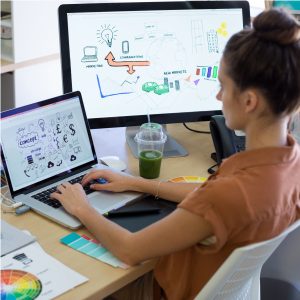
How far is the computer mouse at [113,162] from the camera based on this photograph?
5.19ft

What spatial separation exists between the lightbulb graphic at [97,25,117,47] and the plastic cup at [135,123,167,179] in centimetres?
30

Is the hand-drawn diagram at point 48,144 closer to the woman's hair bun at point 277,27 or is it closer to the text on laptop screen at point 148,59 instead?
the text on laptop screen at point 148,59

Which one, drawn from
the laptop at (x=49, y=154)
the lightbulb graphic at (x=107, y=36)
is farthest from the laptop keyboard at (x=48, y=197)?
the lightbulb graphic at (x=107, y=36)

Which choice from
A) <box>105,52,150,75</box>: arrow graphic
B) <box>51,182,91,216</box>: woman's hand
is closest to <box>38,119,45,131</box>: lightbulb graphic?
<box>51,182,91,216</box>: woman's hand

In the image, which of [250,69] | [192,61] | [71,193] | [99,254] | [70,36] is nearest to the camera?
[250,69]

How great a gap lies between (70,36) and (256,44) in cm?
77

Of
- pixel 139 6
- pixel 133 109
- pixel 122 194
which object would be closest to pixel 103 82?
pixel 133 109

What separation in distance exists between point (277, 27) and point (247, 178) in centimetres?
32

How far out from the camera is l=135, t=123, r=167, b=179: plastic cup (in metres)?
1.54

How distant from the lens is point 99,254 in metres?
1.16

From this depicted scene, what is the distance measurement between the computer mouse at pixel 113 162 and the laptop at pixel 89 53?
0.32m

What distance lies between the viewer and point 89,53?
5.40 feet

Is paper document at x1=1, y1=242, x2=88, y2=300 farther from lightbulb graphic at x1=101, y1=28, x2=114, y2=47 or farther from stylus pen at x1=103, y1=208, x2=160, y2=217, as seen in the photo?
lightbulb graphic at x1=101, y1=28, x2=114, y2=47

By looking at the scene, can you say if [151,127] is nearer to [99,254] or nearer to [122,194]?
[122,194]
